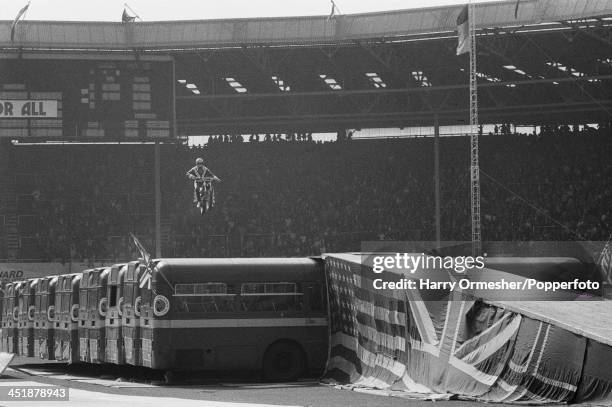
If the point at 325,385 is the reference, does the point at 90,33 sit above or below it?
above

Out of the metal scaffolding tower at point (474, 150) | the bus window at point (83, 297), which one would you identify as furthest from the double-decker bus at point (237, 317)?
the metal scaffolding tower at point (474, 150)

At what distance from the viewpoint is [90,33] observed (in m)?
46.1

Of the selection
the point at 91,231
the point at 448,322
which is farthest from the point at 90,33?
the point at 448,322

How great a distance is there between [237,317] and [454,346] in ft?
19.0

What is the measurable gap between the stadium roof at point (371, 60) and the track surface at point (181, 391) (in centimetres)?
2073

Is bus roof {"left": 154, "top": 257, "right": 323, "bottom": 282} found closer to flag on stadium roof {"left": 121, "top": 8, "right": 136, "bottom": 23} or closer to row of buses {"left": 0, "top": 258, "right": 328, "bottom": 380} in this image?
row of buses {"left": 0, "top": 258, "right": 328, "bottom": 380}

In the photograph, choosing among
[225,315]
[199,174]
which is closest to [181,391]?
[225,315]

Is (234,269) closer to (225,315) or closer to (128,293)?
(225,315)

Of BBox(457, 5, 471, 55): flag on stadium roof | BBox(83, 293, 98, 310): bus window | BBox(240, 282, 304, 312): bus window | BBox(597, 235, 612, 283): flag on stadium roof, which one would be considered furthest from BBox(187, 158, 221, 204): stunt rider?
BBox(597, 235, 612, 283): flag on stadium roof

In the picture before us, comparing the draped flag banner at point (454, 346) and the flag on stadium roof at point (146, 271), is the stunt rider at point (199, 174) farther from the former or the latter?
the draped flag banner at point (454, 346)

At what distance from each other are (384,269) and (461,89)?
92.5 feet

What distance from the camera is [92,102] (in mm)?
44406

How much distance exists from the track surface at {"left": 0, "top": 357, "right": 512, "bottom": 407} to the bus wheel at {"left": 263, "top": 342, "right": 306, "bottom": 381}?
0.82 feet

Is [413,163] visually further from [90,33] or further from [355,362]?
[355,362]
